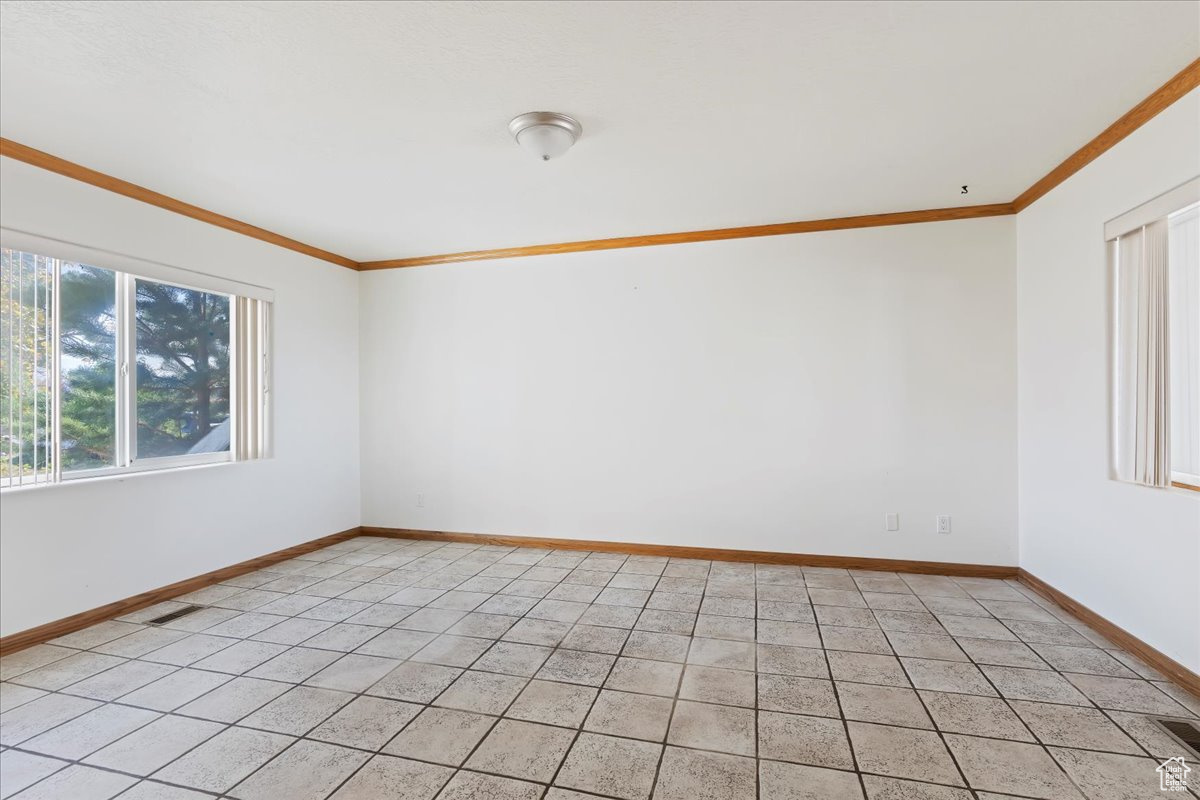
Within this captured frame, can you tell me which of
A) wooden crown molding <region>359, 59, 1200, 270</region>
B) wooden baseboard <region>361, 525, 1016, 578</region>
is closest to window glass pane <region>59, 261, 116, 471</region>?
wooden crown molding <region>359, 59, 1200, 270</region>

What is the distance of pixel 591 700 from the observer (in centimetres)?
222

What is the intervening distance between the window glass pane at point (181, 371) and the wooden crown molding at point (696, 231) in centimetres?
56

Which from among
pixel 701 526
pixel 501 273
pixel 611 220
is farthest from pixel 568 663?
pixel 501 273

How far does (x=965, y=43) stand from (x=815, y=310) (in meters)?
2.15

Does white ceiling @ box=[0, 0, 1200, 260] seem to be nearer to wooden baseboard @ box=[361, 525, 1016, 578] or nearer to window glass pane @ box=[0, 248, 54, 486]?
window glass pane @ box=[0, 248, 54, 486]

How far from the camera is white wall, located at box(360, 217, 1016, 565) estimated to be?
3762mm

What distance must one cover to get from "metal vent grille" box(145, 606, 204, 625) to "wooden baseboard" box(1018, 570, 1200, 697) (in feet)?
16.4

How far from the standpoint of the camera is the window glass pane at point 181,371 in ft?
11.2

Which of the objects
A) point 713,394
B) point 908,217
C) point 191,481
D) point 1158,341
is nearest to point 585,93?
point 713,394

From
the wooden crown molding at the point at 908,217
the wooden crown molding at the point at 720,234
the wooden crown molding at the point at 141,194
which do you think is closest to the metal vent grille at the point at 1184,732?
the wooden crown molding at the point at 908,217

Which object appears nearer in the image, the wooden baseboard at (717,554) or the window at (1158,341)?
the window at (1158,341)

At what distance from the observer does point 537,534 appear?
4656 mm

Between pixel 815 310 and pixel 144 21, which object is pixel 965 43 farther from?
pixel 144 21

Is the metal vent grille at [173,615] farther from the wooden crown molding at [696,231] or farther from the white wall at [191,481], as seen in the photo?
the wooden crown molding at [696,231]
